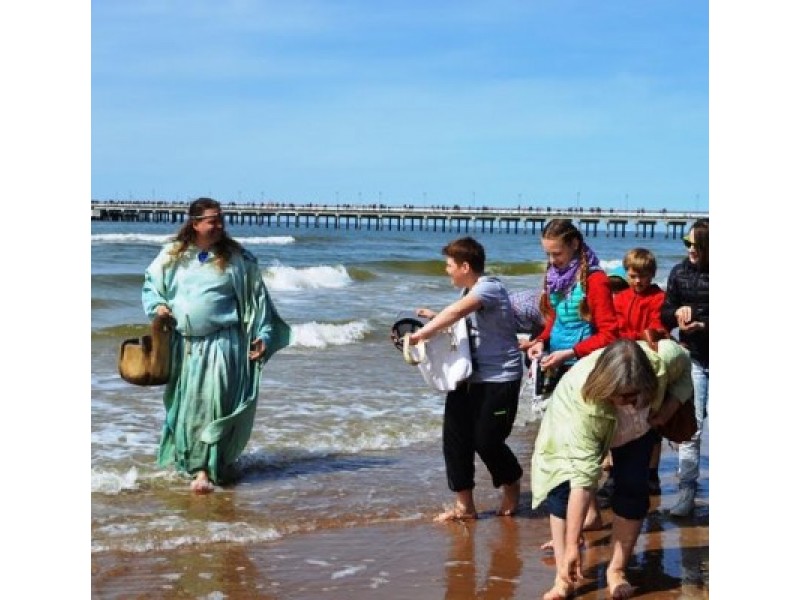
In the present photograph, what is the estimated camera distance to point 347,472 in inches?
284

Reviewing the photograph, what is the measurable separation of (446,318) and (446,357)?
252 millimetres

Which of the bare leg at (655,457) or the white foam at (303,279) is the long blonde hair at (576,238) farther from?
the white foam at (303,279)

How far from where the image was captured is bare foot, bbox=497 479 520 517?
6.02 m

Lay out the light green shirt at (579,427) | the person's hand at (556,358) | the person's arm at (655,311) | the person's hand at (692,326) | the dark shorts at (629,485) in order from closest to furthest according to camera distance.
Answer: the light green shirt at (579,427), the dark shorts at (629,485), the person's hand at (556,358), the person's hand at (692,326), the person's arm at (655,311)

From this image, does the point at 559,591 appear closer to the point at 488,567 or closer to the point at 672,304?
the point at 488,567

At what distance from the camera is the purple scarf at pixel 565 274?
5492 mm

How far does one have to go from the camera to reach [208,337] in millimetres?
6641

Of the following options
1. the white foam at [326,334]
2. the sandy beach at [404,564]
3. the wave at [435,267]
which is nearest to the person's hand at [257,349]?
the sandy beach at [404,564]

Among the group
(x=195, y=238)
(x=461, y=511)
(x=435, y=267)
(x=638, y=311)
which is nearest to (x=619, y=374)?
(x=638, y=311)

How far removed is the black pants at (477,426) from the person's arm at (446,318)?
41cm
